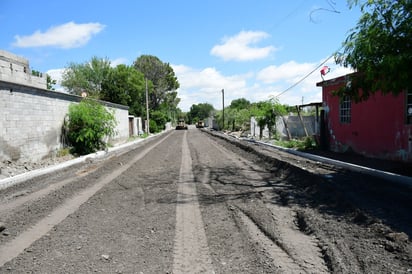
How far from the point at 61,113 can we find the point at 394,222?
15024 mm

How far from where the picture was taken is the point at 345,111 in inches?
598

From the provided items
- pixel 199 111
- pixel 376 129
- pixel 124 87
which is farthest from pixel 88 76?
pixel 199 111

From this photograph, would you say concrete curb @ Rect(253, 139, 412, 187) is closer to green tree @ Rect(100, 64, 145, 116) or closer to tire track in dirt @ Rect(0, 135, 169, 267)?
tire track in dirt @ Rect(0, 135, 169, 267)

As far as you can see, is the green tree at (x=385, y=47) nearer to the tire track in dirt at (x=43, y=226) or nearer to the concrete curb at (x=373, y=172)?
the concrete curb at (x=373, y=172)

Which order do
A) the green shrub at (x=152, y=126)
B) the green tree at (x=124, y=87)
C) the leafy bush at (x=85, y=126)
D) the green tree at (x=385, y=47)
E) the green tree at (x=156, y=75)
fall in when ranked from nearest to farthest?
1. the green tree at (x=385, y=47)
2. the leafy bush at (x=85, y=126)
3. the green tree at (x=124, y=87)
4. the green shrub at (x=152, y=126)
5. the green tree at (x=156, y=75)

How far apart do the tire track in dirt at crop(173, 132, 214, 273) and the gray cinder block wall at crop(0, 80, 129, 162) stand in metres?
6.92

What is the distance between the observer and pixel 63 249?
454 centimetres

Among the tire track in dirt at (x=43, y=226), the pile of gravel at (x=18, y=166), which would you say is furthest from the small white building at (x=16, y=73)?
the tire track in dirt at (x=43, y=226)

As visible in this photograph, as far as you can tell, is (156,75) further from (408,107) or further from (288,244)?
(288,244)

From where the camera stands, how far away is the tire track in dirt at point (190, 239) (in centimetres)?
396

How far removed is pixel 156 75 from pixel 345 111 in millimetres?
61601

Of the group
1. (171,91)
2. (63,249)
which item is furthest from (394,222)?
(171,91)

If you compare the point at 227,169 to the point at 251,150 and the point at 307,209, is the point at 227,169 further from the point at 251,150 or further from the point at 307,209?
the point at 251,150

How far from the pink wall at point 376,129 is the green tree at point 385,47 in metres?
3.76
